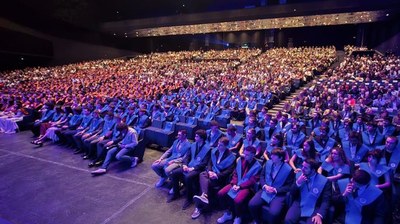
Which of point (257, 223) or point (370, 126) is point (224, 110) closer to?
point (370, 126)

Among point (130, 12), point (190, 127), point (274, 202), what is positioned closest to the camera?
point (274, 202)

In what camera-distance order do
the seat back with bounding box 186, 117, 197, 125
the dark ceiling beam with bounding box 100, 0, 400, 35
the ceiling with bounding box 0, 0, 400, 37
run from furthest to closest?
the ceiling with bounding box 0, 0, 400, 37 < the dark ceiling beam with bounding box 100, 0, 400, 35 < the seat back with bounding box 186, 117, 197, 125

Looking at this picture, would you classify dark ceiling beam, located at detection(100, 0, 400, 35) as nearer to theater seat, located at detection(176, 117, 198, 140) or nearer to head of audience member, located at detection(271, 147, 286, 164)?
theater seat, located at detection(176, 117, 198, 140)

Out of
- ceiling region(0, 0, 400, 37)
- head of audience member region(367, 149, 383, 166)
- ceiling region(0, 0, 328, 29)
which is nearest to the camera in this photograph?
head of audience member region(367, 149, 383, 166)

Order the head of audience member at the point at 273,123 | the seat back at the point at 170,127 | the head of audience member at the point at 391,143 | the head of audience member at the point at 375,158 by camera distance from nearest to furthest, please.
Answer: the head of audience member at the point at 375,158 < the head of audience member at the point at 391,143 < the head of audience member at the point at 273,123 < the seat back at the point at 170,127

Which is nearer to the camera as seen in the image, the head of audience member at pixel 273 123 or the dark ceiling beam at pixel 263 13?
the head of audience member at pixel 273 123

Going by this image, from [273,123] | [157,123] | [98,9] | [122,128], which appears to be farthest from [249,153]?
[98,9]

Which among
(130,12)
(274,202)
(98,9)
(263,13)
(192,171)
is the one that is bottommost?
(274,202)

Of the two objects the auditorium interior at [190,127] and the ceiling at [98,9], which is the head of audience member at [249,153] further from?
the ceiling at [98,9]

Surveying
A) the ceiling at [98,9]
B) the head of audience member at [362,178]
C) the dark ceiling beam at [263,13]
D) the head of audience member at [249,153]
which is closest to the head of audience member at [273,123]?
the head of audience member at [249,153]

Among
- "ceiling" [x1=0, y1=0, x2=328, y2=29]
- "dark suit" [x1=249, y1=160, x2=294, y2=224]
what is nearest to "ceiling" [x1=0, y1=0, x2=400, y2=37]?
"ceiling" [x1=0, y1=0, x2=328, y2=29]

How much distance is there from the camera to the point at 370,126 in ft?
17.3

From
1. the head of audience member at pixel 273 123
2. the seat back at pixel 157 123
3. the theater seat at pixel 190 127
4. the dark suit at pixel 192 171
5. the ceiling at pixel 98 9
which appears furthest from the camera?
the ceiling at pixel 98 9

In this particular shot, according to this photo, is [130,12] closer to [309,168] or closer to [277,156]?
[277,156]
